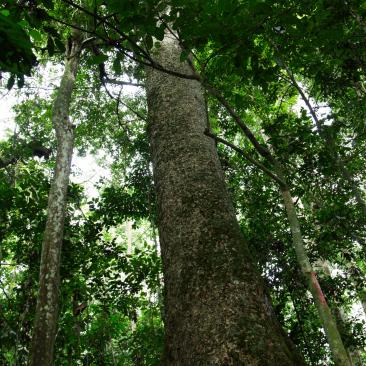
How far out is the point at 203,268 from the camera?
1.96 meters

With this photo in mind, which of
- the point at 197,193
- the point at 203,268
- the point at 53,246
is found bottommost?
the point at 203,268

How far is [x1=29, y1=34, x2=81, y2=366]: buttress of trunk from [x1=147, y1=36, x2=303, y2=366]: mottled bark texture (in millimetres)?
1645

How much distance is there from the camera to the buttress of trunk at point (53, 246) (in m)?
3.19

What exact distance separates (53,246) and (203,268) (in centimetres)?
241

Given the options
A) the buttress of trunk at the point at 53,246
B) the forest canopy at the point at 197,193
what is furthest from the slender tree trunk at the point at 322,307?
the buttress of trunk at the point at 53,246

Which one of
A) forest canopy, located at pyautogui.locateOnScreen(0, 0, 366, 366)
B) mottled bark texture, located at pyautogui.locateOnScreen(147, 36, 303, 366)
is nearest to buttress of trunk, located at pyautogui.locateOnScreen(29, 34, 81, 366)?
forest canopy, located at pyautogui.locateOnScreen(0, 0, 366, 366)

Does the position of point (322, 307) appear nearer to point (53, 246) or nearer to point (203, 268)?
point (203, 268)

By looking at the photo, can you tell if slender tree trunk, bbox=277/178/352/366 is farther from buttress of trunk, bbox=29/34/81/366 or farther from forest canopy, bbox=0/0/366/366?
buttress of trunk, bbox=29/34/81/366

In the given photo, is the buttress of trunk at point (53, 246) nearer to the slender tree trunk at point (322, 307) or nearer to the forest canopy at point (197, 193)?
the forest canopy at point (197, 193)

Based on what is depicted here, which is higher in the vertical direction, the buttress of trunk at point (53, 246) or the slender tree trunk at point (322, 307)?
the buttress of trunk at point (53, 246)

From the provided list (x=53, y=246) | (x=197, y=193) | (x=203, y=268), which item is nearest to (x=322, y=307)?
(x=203, y=268)

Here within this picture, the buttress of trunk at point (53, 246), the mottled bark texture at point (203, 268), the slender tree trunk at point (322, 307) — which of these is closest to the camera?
the slender tree trunk at point (322, 307)

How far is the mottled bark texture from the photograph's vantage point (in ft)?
5.48

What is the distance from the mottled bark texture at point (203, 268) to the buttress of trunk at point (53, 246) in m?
1.65
